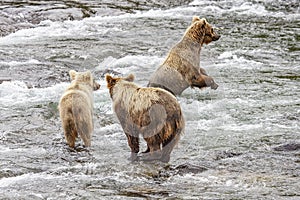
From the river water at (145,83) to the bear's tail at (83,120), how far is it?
199 mm

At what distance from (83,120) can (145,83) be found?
12.1 feet

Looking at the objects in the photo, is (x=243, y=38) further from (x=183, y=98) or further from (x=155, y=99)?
(x=155, y=99)

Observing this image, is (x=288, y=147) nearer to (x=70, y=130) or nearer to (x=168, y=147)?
(x=168, y=147)

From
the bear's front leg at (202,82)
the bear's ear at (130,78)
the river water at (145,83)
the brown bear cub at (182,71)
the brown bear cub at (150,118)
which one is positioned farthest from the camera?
the bear's front leg at (202,82)

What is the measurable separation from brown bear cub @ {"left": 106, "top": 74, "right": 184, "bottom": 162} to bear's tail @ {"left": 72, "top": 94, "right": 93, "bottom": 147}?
2.19 feet

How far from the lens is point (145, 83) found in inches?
486

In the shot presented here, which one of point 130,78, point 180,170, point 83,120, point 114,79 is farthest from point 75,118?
point 180,170

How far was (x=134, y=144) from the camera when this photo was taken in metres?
8.18

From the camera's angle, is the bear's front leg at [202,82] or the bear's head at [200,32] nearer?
the bear's front leg at [202,82]

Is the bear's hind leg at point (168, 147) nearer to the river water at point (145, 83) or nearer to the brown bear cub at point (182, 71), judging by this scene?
the river water at point (145, 83)

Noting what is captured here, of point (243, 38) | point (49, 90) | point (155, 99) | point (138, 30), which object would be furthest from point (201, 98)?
point (138, 30)

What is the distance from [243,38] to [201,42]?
555 cm

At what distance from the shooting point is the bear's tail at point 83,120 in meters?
8.73

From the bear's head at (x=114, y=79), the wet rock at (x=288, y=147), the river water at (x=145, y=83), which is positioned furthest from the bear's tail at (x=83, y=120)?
the wet rock at (x=288, y=147)
